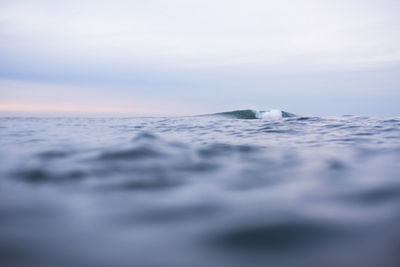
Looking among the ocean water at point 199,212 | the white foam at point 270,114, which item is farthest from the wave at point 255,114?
the ocean water at point 199,212

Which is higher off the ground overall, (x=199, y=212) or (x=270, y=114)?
(x=270, y=114)

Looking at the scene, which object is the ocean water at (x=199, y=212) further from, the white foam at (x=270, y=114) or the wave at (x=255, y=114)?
the white foam at (x=270, y=114)

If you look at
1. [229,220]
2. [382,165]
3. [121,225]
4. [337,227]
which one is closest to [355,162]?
[382,165]

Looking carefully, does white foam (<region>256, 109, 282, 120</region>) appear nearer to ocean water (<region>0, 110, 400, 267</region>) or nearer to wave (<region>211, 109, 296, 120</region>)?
wave (<region>211, 109, 296, 120</region>)

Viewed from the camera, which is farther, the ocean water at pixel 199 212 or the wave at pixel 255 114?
the wave at pixel 255 114

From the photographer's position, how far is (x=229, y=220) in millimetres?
1590

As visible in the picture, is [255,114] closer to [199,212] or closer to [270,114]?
[270,114]

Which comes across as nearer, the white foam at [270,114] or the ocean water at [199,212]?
the ocean water at [199,212]

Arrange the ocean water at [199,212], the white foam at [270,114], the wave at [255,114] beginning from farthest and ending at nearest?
1. the white foam at [270,114]
2. the wave at [255,114]
3. the ocean water at [199,212]

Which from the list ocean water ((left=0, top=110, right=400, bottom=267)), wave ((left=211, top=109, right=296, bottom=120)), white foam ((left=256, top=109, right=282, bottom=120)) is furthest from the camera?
white foam ((left=256, top=109, right=282, bottom=120))

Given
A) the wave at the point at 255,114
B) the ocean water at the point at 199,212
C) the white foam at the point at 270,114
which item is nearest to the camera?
the ocean water at the point at 199,212

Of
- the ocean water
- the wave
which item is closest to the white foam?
the wave

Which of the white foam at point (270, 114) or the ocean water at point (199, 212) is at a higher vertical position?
the white foam at point (270, 114)

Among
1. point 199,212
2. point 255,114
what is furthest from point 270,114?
point 199,212
